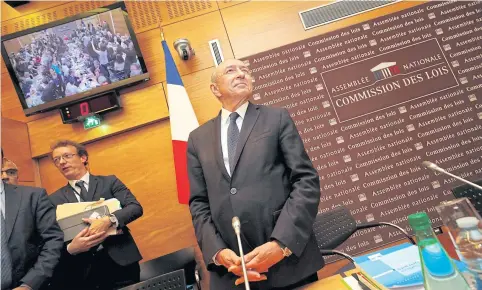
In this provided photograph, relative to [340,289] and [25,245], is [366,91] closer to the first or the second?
[340,289]

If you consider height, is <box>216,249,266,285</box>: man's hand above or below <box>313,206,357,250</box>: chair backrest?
above

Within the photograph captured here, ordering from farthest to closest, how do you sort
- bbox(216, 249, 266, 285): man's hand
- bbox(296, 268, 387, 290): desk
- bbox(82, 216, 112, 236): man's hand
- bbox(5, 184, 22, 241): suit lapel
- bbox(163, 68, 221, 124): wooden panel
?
bbox(163, 68, 221, 124): wooden panel → bbox(82, 216, 112, 236): man's hand → bbox(5, 184, 22, 241): suit lapel → bbox(216, 249, 266, 285): man's hand → bbox(296, 268, 387, 290): desk

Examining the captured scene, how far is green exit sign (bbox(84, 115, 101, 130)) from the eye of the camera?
123 inches

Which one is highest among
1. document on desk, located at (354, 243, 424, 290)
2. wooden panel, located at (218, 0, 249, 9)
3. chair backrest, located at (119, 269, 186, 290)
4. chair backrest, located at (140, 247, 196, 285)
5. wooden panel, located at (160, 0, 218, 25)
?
wooden panel, located at (160, 0, 218, 25)

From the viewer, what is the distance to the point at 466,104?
2936 mm

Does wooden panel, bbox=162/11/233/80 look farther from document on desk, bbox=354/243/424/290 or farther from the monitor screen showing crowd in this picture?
document on desk, bbox=354/243/424/290

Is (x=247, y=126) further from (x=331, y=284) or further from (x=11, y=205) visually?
(x=11, y=205)

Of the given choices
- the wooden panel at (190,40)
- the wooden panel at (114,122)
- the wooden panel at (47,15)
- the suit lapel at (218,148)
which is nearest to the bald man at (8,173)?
the wooden panel at (114,122)

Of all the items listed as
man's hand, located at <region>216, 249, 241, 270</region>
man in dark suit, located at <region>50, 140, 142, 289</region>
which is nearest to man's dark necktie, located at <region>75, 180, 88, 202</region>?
man in dark suit, located at <region>50, 140, 142, 289</region>

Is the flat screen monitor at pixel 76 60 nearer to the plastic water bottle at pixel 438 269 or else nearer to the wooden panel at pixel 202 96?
the wooden panel at pixel 202 96

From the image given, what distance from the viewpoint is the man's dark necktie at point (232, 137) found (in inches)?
56.7

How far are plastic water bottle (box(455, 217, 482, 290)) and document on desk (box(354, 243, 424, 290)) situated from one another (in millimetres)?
131

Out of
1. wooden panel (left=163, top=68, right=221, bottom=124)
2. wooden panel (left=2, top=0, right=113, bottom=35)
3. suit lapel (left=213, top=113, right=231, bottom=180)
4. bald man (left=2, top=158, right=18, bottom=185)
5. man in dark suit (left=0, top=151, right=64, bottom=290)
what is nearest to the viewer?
suit lapel (left=213, top=113, right=231, bottom=180)

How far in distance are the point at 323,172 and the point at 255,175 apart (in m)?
1.64
